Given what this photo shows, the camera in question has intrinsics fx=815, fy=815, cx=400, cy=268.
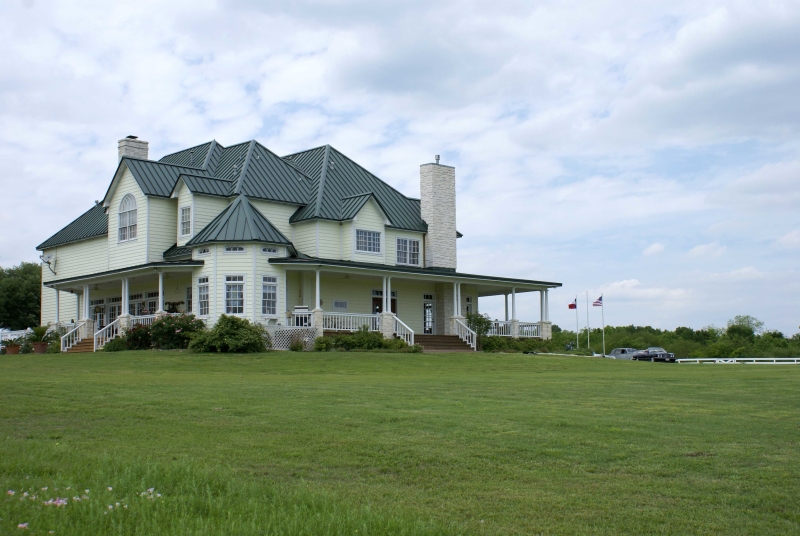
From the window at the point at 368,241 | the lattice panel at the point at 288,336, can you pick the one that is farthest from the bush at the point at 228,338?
the window at the point at 368,241

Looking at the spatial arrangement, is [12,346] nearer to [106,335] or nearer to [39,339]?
[39,339]

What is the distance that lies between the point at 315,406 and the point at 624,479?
239 inches

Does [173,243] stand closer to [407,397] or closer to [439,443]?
[407,397]

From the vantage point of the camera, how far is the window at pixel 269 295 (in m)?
33.6

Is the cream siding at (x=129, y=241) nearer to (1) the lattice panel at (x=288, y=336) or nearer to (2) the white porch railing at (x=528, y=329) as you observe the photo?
(1) the lattice panel at (x=288, y=336)

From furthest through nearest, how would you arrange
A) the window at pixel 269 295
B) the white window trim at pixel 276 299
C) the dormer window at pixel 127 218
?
1. the dormer window at pixel 127 218
2. the window at pixel 269 295
3. the white window trim at pixel 276 299

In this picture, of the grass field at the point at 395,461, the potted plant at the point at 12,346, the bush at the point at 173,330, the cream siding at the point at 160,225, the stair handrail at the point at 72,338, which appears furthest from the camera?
the potted plant at the point at 12,346

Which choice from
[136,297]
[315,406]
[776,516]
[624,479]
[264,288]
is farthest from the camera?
[136,297]

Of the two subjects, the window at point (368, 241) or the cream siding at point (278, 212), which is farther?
the window at point (368, 241)

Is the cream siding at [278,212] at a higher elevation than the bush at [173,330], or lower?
higher

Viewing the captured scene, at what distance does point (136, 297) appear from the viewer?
40.6 m

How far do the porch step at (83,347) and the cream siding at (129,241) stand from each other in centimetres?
381

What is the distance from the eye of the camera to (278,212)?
1478 inches

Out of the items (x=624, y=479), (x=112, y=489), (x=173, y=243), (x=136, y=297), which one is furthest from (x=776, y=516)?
(x=136, y=297)
